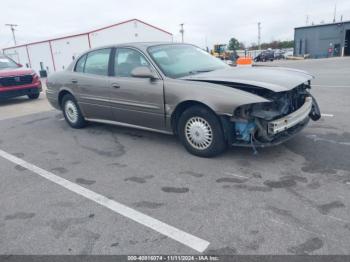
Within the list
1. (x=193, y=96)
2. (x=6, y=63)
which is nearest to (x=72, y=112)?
(x=193, y=96)

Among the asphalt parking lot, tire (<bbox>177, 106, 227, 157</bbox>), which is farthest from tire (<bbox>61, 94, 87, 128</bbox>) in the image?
tire (<bbox>177, 106, 227, 157</bbox>)

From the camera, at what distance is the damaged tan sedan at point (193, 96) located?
370 centimetres

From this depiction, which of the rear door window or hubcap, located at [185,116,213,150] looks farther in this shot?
the rear door window

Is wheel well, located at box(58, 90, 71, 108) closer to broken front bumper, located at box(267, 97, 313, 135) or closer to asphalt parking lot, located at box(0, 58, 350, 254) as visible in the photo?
asphalt parking lot, located at box(0, 58, 350, 254)

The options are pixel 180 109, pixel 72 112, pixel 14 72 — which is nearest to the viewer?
pixel 180 109

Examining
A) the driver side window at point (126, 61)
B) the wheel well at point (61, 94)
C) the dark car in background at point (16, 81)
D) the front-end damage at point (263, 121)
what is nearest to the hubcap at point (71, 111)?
the wheel well at point (61, 94)

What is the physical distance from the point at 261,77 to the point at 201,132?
1.06 metres

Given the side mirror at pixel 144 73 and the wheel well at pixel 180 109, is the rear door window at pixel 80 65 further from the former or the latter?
the wheel well at pixel 180 109

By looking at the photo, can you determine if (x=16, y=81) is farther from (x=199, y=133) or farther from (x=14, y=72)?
(x=199, y=133)

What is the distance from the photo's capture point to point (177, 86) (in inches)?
162

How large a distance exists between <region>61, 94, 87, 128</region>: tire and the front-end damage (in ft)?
11.3

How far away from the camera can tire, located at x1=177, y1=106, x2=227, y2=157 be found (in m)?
3.91

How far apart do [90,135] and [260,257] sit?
4272 mm

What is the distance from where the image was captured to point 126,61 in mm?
4898
